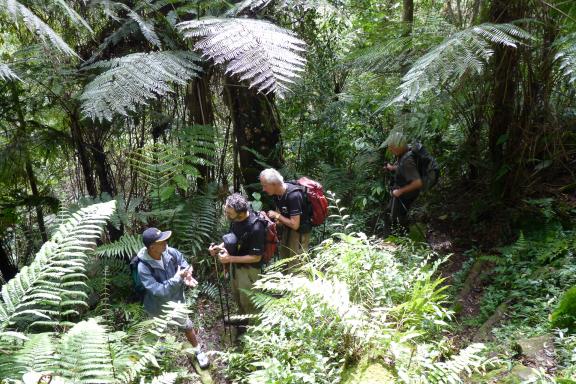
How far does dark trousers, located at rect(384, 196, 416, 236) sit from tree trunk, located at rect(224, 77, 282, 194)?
5.09 ft

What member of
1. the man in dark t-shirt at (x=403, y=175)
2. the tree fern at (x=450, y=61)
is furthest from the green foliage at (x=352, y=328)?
the man in dark t-shirt at (x=403, y=175)

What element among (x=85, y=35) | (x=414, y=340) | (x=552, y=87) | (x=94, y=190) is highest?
(x=85, y=35)

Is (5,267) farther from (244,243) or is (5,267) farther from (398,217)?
(398,217)

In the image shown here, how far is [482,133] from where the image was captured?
5820mm

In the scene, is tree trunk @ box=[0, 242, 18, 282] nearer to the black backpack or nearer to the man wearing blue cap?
the man wearing blue cap

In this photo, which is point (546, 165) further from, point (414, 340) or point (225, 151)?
point (225, 151)

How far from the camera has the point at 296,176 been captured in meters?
5.91

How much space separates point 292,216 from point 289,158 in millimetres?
2860

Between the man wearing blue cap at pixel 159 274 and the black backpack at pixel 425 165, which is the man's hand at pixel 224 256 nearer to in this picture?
the man wearing blue cap at pixel 159 274

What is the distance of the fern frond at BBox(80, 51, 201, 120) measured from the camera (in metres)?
3.84

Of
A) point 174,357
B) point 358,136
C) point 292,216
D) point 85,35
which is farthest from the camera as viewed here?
point 358,136

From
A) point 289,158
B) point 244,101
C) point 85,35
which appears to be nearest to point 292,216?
point 244,101

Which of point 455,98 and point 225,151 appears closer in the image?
point 455,98

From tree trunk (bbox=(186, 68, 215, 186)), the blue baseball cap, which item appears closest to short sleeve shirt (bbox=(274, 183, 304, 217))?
the blue baseball cap
